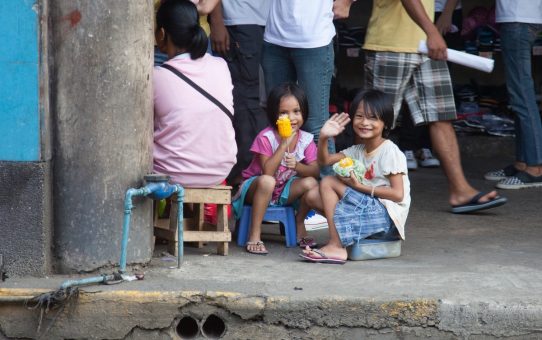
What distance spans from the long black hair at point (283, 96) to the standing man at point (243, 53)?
125cm

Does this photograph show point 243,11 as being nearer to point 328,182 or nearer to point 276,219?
point 276,219

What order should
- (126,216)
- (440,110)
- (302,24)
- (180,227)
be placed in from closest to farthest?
(126,216), (180,227), (302,24), (440,110)

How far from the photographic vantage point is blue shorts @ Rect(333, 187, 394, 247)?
226 inches

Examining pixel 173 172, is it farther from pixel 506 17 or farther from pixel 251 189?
pixel 506 17

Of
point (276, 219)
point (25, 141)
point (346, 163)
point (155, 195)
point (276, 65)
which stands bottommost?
point (276, 219)

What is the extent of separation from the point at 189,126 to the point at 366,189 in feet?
3.34

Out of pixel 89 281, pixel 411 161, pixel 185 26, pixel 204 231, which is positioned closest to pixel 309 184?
pixel 204 231

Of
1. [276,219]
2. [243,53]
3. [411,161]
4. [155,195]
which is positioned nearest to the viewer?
[155,195]

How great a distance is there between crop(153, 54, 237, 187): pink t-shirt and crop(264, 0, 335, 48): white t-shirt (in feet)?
2.32

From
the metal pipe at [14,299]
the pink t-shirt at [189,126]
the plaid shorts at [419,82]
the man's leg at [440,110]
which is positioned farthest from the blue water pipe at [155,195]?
the man's leg at [440,110]

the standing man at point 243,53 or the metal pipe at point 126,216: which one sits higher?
the standing man at point 243,53

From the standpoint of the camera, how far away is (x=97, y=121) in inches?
204

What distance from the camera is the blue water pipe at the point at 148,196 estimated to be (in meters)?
5.10

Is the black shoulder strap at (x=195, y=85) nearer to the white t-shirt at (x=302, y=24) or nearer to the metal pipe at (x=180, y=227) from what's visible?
the metal pipe at (x=180, y=227)
